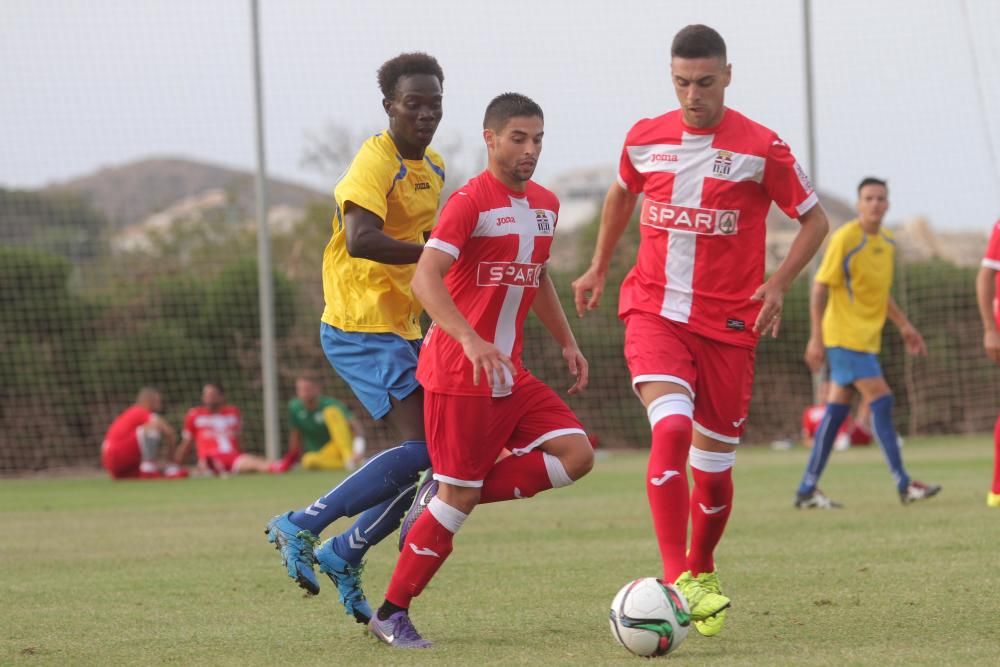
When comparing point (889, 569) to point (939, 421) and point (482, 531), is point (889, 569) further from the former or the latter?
point (939, 421)

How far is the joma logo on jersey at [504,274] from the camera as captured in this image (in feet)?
16.2

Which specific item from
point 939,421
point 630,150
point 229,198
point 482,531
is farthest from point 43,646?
point 229,198

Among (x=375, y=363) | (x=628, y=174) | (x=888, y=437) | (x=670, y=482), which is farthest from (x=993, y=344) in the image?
(x=375, y=363)

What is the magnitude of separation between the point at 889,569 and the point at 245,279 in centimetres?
1365

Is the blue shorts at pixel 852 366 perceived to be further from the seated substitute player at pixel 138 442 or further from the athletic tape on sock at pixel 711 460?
the seated substitute player at pixel 138 442

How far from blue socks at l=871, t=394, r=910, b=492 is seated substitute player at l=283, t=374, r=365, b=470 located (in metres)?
8.75

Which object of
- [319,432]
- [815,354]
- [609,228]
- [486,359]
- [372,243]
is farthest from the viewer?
[319,432]

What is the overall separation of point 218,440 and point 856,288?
969 cm

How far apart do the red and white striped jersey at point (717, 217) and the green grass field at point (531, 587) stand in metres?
1.21

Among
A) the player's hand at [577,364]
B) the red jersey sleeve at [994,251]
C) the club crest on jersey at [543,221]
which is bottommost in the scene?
the player's hand at [577,364]

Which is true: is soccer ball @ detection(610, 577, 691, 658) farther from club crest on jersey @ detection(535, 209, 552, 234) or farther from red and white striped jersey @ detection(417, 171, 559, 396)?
club crest on jersey @ detection(535, 209, 552, 234)

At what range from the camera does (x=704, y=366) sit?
5395mm

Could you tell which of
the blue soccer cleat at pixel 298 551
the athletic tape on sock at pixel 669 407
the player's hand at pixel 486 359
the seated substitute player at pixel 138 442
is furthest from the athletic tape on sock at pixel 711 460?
the seated substitute player at pixel 138 442

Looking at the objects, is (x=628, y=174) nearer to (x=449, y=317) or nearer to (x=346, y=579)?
(x=449, y=317)
